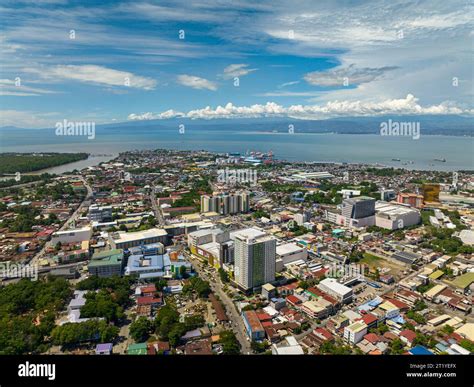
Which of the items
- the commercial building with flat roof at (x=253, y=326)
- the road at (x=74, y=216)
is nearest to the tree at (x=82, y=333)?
the commercial building with flat roof at (x=253, y=326)

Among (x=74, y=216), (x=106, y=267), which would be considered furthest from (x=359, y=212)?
(x=74, y=216)

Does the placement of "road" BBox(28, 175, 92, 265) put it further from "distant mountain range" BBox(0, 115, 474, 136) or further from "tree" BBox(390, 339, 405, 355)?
"distant mountain range" BBox(0, 115, 474, 136)

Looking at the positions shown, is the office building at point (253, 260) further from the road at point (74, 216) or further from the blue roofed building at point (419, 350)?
the road at point (74, 216)

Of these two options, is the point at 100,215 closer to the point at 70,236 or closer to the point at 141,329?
the point at 70,236

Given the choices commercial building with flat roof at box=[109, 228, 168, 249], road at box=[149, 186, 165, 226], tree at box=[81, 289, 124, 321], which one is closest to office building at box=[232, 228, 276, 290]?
tree at box=[81, 289, 124, 321]

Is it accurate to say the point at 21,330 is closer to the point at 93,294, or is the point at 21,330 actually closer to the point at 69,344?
the point at 69,344
